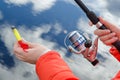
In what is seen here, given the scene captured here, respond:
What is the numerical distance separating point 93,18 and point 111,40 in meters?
0.37

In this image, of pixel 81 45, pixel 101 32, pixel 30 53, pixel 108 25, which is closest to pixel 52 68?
pixel 30 53

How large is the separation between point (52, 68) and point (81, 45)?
5.11 ft

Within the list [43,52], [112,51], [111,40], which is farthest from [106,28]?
[43,52]

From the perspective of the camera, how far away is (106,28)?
5289mm

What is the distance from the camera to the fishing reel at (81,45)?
618 cm

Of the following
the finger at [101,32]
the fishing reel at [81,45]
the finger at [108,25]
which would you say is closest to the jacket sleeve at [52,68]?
the finger at [101,32]

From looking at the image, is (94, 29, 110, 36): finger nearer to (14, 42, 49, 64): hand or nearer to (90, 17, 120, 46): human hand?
(90, 17, 120, 46): human hand

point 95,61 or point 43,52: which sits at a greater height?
point 95,61

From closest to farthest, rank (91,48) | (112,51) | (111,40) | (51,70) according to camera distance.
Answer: (51,70), (111,40), (112,51), (91,48)

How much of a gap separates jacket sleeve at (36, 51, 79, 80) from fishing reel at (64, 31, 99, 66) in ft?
4.66

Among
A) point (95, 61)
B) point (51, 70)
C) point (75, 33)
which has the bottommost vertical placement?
point (51, 70)

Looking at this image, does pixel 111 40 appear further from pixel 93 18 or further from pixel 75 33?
pixel 75 33

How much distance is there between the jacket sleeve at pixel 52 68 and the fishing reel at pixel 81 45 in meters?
1.42

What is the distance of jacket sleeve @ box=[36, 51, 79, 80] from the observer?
4.56m
